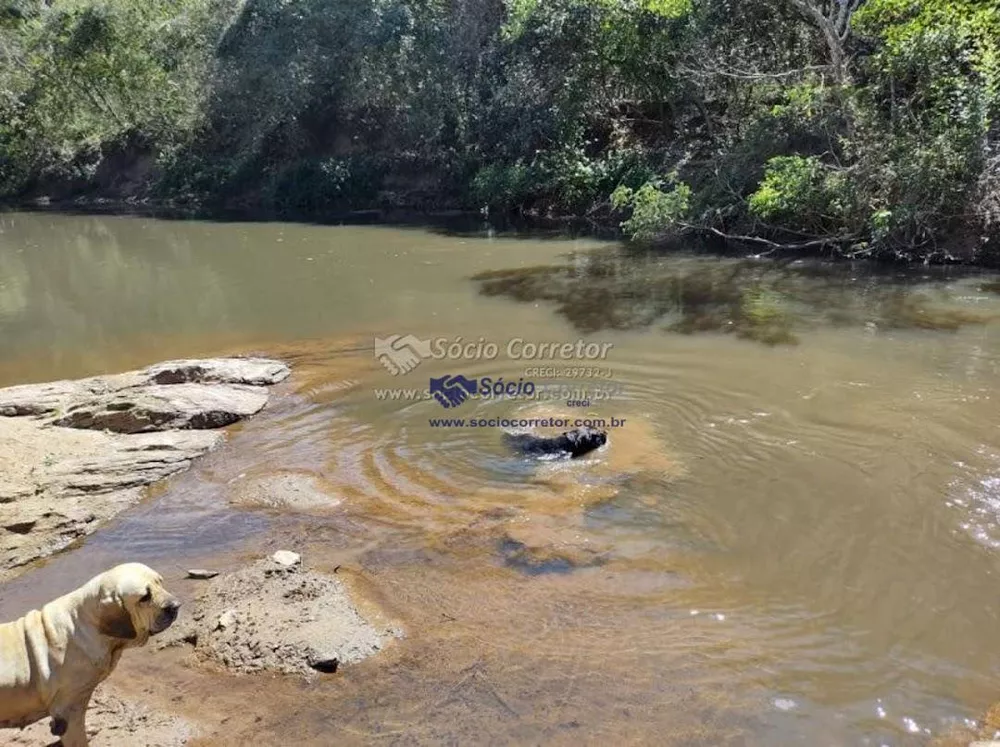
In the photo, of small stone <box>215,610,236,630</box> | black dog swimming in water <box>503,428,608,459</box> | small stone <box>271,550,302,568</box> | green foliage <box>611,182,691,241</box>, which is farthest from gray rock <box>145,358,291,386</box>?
green foliage <box>611,182,691,241</box>

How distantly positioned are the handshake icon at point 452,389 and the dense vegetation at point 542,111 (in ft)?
19.0

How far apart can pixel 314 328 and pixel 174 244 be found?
876 centimetres

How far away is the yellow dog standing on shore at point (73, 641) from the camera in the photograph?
255 cm

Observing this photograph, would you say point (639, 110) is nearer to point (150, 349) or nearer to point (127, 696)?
point (150, 349)

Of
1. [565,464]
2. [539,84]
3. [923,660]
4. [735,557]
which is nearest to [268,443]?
[565,464]

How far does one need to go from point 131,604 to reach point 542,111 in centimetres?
1600

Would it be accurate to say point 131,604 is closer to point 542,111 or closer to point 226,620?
point 226,620

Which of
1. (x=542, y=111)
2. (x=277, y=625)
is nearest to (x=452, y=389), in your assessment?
(x=277, y=625)

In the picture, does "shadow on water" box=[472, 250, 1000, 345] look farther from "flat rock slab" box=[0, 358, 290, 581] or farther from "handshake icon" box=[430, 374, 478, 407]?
"flat rock slab" box=[0, 358, 290, 581]

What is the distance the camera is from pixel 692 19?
14.2m

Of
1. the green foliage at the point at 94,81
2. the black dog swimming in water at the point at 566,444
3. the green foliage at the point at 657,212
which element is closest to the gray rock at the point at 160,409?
the black dog swimming in water at the point at 566,444

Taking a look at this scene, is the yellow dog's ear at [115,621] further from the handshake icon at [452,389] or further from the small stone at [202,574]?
the handshake icon at [452,389]

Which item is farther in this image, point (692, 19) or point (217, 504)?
point (692, 19)

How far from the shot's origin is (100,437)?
19.9ft
